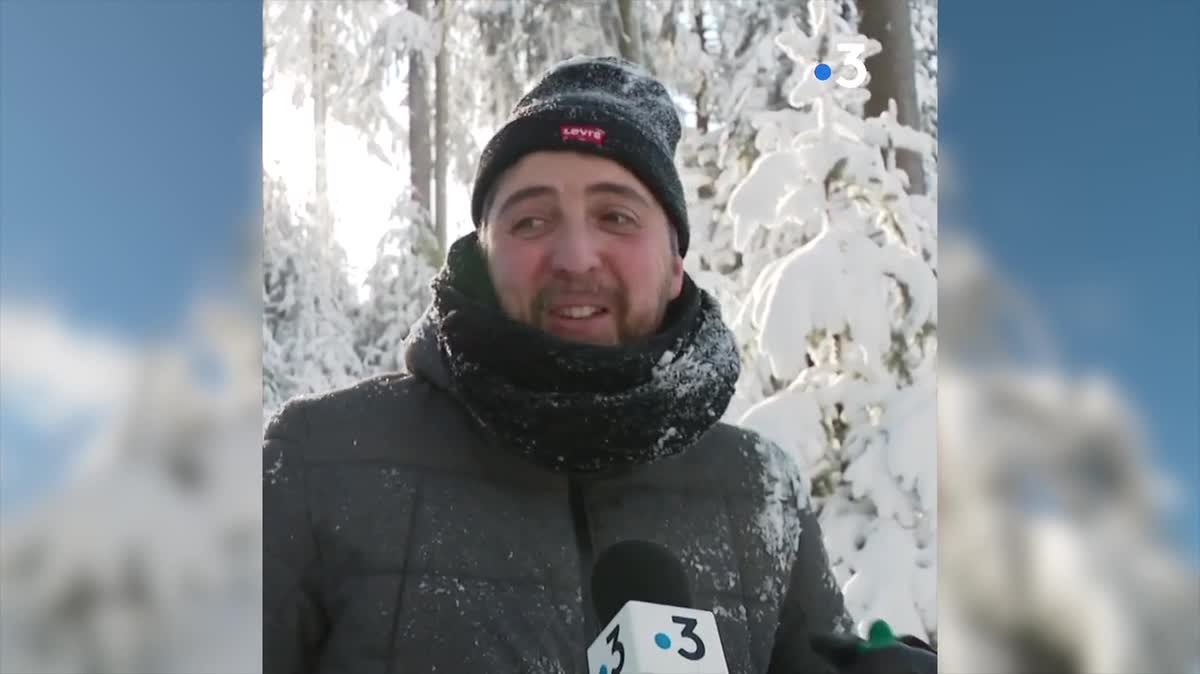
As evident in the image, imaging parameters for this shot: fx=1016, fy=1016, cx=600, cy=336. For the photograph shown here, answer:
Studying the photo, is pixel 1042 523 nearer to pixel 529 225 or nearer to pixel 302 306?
pixel 529 225

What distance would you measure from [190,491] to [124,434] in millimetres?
169

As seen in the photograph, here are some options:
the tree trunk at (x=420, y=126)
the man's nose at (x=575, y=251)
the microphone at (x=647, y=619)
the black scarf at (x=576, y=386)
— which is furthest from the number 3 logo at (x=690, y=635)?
the tree trunk at (x=420, y=126)

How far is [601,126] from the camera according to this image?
1.76 metres

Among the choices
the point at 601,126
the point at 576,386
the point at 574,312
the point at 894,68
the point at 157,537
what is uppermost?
the point at 894,68

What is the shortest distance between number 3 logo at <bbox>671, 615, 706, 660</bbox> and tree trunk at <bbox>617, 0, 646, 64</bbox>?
3.27 feet

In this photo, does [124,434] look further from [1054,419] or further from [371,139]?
[1054,419]

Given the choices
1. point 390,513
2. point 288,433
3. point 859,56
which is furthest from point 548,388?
point 859,56

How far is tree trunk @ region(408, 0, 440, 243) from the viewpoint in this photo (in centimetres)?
186

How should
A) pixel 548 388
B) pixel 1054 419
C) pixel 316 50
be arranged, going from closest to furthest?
pixel 548 388
pixel 316 50
pixel 1054 419

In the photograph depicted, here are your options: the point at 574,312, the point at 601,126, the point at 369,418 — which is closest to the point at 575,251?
the point at 574,312

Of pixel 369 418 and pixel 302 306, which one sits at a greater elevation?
pixel 302 306

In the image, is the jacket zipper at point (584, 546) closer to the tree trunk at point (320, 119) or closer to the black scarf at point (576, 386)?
the black scarf at point (576, 386)

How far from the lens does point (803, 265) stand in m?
1.89

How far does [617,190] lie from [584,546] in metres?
0.62
